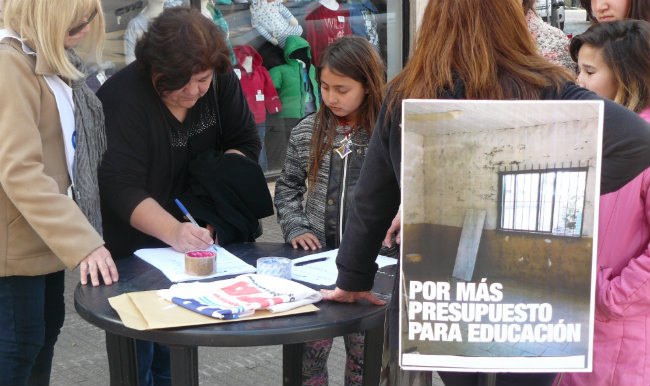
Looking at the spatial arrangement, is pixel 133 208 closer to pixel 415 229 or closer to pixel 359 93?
pixel 359 93

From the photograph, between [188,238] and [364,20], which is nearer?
[188,238]

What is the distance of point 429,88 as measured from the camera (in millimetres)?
1648

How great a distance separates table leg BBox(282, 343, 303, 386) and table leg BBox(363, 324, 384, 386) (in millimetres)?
306

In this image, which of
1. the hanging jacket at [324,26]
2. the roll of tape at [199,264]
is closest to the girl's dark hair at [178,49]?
the roll of tape at [199,264]

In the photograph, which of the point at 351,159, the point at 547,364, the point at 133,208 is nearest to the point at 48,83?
the point at 133,208

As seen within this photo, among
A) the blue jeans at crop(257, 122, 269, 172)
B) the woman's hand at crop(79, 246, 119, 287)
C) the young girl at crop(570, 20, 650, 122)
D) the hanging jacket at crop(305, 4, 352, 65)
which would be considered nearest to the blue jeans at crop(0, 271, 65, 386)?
the woman's hand at crop(79, 246, 119, 287)

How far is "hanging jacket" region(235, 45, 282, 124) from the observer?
255 inches

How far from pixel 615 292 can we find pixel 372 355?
80 cm

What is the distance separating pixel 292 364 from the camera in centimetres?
272

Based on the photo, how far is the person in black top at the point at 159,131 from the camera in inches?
102

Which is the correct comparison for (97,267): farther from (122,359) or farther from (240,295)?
(240,295)

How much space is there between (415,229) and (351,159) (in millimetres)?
1287

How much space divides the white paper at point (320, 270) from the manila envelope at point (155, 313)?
29 cm

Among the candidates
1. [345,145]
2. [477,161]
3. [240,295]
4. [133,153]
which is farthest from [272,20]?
[477,161]
